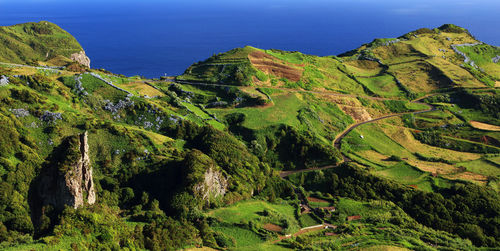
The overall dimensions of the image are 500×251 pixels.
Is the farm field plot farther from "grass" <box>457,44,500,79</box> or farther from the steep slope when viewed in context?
the steep slope

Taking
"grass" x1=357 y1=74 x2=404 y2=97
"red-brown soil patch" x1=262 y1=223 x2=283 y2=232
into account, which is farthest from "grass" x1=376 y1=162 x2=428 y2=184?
"grass" x1=357 y1=74 x2=404 y2=97

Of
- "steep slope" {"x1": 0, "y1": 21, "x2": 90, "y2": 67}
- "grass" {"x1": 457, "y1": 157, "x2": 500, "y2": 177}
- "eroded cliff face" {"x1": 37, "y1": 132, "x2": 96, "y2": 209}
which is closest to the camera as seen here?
"eroded cliff face" {"x1": 37, "y1": 132, "x2": 96, "y2": 209}

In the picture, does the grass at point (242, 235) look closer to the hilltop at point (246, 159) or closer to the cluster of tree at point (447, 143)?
the hilltop at point (246, 159)

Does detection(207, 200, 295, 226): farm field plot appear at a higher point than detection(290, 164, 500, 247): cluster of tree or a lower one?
higher

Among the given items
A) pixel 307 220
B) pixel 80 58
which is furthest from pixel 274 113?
pixel 80 58

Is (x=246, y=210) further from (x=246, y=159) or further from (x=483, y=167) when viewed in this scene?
(x=483, y=167)

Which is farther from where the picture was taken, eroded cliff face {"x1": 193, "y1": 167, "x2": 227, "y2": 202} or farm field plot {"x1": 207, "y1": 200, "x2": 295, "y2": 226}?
eroded cliff face {"x1": 193, "y1": 167, "x2": 227, "y2": 202}
